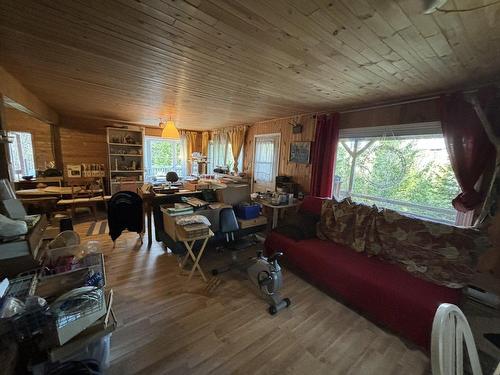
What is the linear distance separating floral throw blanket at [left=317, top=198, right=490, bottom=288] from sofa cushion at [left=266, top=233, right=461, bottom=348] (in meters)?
0.10

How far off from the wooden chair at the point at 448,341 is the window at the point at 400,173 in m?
2.14

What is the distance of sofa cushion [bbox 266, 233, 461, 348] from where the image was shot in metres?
1.63

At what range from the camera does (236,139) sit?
557 cm

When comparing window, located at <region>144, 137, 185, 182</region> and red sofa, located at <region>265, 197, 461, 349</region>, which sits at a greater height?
window, located at <region>144, 137, 185, 182</region>

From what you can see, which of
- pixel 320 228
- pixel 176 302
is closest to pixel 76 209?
pixel 176 302

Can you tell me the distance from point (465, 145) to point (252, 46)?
95.7 inches

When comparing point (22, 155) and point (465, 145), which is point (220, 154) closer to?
point (22, 155)

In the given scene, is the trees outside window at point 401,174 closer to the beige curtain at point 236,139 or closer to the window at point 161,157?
the beige curtain at point 236,139

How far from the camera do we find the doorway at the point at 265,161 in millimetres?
4544

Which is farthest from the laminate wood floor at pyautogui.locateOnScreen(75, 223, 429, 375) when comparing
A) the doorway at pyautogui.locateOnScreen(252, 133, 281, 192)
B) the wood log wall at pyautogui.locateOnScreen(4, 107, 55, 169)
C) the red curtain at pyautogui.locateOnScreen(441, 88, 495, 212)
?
the wood log wall at pyautogui.locateOnScreen(4, 107, 55, 169)

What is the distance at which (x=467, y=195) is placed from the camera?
86.6 inches

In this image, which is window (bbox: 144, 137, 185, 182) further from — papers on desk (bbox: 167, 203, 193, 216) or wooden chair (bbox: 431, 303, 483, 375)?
wooden chair (bbox: 431, 303, 483, 375)

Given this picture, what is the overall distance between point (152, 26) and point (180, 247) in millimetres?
2185

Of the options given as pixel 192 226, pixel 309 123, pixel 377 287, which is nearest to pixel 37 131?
pixel 192 226
